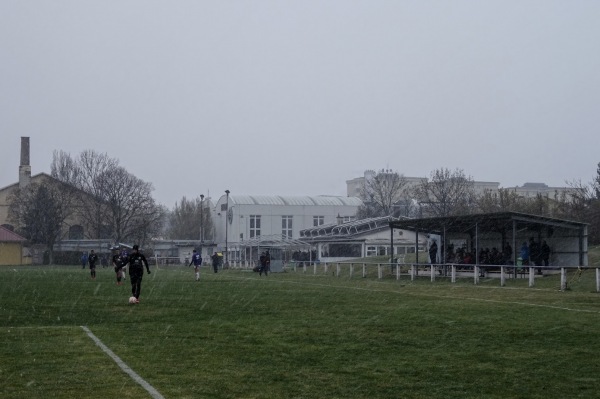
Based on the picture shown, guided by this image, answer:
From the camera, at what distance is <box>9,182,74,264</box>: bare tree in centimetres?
9900

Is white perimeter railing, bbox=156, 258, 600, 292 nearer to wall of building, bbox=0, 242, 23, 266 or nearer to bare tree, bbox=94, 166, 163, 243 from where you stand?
bare tree, bbox=94, 166, 163, 243

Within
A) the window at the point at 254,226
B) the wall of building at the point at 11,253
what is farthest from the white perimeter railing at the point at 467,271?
the window at the point at 254,226

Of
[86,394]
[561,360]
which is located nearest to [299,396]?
[86,394]

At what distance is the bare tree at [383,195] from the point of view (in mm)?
109250

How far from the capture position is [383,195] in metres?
112

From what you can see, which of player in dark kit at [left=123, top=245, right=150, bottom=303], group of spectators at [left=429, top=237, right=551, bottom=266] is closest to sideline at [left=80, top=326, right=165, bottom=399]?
player in dark kit at [left=123, top=245, right=150, bottom=303]

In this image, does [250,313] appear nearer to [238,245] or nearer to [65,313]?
[65,313]

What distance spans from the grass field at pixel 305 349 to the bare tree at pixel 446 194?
63.5m

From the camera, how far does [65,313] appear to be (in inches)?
890

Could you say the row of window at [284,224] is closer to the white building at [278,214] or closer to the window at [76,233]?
the white building at [278,214]

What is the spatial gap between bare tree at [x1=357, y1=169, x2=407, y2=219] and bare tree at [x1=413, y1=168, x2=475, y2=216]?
11939mm

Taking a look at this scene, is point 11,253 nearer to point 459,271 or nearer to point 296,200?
point 296,200

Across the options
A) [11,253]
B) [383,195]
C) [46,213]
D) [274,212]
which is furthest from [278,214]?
[11,253]

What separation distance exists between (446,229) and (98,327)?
33665mm
